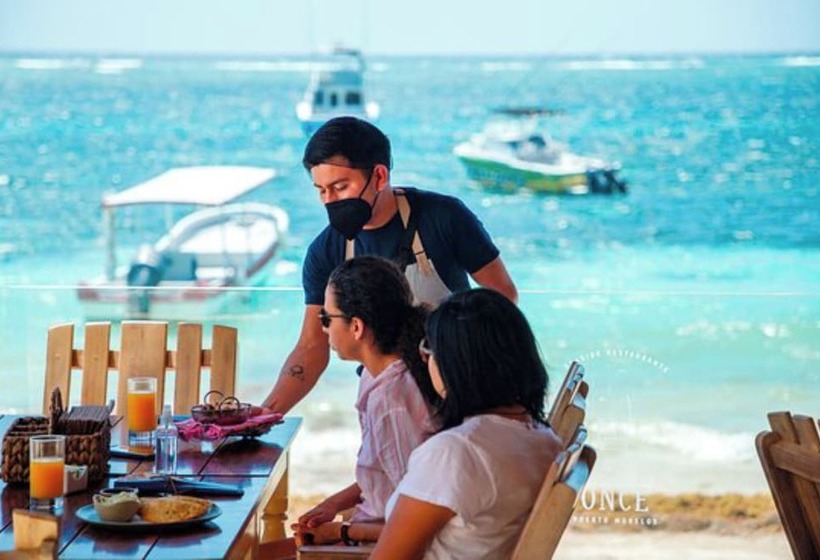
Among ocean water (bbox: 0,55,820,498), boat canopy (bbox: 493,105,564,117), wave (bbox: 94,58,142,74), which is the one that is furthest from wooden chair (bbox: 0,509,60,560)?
wave (bbox: 94,58,142,74)

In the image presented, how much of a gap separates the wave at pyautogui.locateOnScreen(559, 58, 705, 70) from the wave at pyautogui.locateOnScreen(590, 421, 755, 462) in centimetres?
1969

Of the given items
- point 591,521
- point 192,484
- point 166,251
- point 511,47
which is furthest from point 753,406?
point 511,47

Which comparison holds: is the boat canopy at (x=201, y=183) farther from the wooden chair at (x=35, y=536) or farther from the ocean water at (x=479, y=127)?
the wooden chair at (x=35, y=536)

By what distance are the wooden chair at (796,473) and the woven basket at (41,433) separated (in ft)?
3.80

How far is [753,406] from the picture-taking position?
4816mm

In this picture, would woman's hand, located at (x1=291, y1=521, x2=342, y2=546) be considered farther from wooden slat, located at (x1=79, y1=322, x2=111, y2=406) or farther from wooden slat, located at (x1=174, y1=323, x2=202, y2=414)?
wooden slat, located at (x1=79, y1=322, x2=111, y2=406)

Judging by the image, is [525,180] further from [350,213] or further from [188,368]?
[350,213]

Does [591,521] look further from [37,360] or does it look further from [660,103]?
[660,103]

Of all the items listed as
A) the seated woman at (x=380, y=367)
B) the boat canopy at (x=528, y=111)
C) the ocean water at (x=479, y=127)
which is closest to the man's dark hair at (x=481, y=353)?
the seated woman at (x=380, y=367)

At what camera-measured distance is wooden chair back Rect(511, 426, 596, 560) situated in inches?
87.7

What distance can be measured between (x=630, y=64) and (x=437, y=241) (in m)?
21.6

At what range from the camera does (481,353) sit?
2410 millimetres

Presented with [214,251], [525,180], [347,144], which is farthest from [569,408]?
[525,180]

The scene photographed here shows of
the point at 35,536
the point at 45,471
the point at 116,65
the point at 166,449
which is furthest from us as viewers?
the point at 116,65
